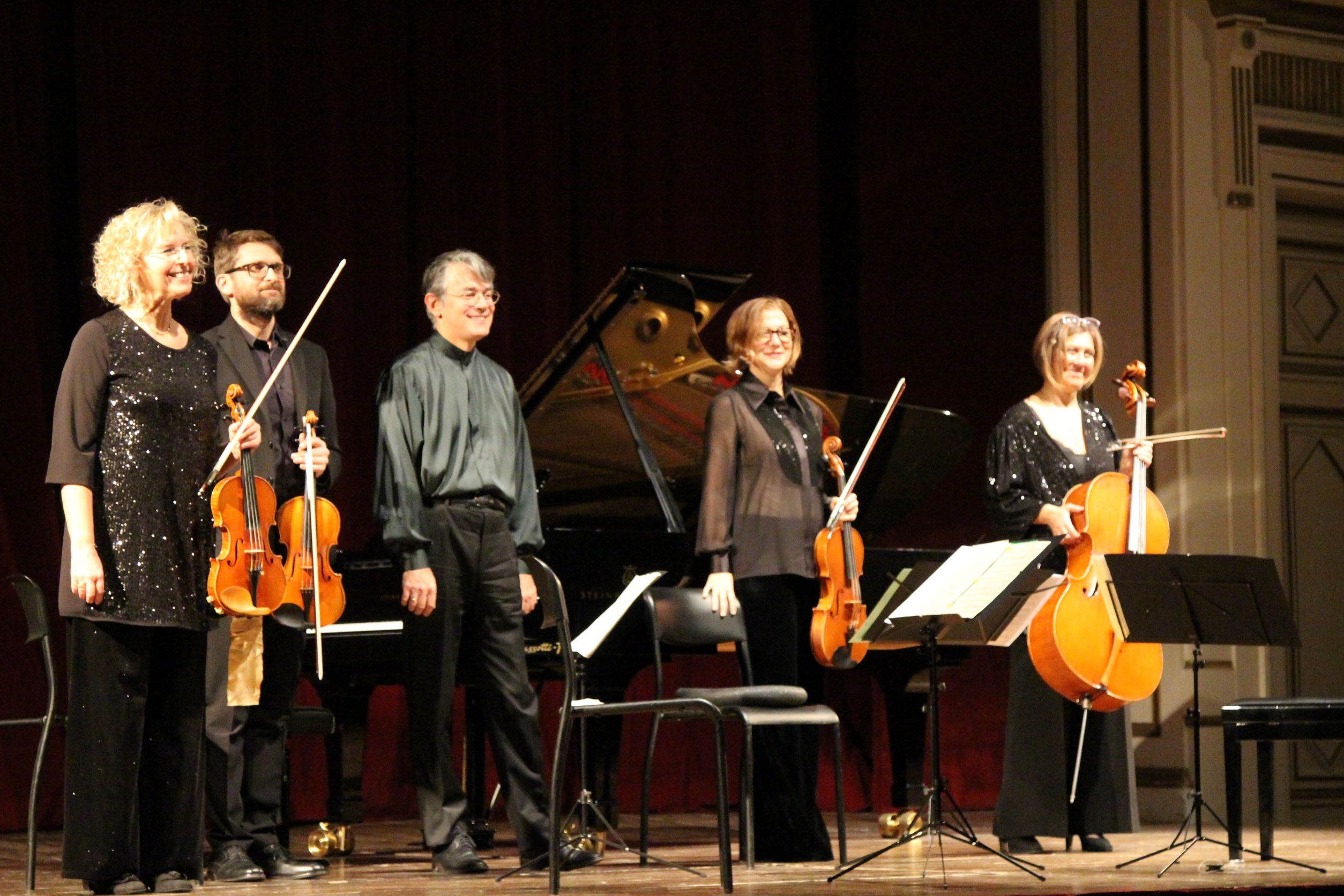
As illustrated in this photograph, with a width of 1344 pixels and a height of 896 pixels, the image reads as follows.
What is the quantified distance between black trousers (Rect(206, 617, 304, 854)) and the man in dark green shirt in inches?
11.9

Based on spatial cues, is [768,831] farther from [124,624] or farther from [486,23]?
[486,23]

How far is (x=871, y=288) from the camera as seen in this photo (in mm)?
7680

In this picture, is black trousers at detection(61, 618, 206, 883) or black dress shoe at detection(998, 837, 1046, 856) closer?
black trousers at detection(61, 618, 206, 883)

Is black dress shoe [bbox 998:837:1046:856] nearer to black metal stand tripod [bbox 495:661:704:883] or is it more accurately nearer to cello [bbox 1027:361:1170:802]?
cello [bbox 1027:361:1170:802]

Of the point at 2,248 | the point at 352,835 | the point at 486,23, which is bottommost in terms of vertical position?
the point at 352,835

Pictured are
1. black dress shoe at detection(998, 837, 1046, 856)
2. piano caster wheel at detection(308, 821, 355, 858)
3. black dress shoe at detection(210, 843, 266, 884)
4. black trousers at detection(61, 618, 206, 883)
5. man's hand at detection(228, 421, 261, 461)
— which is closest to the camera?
black trousers at detection(61, 618, 206, 883)

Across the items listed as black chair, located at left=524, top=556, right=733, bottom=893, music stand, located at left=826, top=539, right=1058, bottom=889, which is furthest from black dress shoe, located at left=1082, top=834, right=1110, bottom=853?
black chair, located at left=524, top=556, right=733, bottom=893

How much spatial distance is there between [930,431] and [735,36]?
8.05 feet

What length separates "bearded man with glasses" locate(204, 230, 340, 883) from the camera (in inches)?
159

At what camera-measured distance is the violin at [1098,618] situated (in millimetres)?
4559

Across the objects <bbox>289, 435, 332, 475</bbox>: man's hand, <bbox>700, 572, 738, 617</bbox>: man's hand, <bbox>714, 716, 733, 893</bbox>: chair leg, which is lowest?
<bbox>714, 716, 733, 893</bbox>: chair leg

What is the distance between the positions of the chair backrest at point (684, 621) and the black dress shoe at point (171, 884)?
1.42 meters

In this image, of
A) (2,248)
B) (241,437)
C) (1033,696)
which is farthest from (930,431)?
(2,248)

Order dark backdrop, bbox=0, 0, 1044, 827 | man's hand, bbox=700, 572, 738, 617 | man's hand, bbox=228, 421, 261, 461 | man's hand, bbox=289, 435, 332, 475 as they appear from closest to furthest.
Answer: man's hand, bbox=228, 421, 261, 461 → man's hand, bbox=289, 435, 332, 475 → man's hand, bbox=700, 572, 738, 617 → dark backdrop, bbox=0, 0, 1044, 827
